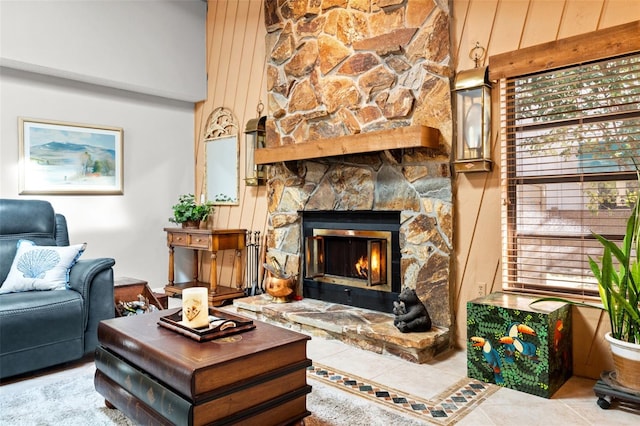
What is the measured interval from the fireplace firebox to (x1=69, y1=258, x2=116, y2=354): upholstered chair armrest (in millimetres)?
1756

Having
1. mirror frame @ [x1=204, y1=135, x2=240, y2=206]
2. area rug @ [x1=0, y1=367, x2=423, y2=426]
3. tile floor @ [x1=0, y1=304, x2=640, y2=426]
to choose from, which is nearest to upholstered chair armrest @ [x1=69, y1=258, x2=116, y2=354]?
tile floor @ [x1=0, y1=304, x2=640, y2=426]

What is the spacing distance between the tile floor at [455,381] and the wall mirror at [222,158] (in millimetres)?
2422

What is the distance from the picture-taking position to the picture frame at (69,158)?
4246mm

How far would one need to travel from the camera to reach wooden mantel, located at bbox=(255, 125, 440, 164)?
3.00 m

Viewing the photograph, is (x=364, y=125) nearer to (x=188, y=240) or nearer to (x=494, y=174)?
(x=494, y=174)

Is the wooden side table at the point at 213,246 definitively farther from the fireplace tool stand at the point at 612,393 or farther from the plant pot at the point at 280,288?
the fireplace tool stand at the point at 612,393

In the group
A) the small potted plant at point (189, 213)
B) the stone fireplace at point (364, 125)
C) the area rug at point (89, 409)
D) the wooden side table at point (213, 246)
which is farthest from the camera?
the small potted plant at point (189, 213)

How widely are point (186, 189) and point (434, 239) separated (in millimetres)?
3417

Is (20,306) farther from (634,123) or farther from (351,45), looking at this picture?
(634,123)

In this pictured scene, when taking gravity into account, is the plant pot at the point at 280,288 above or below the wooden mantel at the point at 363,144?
below

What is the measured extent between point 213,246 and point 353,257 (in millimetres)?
1523

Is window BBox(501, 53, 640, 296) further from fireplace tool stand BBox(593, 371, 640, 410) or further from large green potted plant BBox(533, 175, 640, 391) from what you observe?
fireplace tool stand BBox(593, 371, 640, 410)

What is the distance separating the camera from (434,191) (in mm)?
3209

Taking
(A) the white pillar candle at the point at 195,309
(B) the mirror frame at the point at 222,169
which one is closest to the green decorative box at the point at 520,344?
(A) the white pillar candle at the point at 195,309
